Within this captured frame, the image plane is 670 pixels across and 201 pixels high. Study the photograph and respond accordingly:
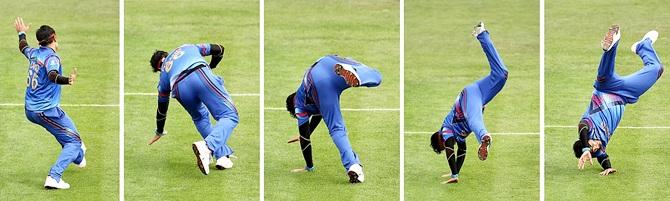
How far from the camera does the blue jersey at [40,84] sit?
1947cm

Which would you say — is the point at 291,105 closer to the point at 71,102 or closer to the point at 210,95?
the point at 210,95

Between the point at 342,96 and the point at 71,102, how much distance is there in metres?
3.10

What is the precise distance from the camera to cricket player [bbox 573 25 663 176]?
1991cm

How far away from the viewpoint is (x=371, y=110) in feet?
71.4

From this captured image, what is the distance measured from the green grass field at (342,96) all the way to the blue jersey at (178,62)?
1418 mm

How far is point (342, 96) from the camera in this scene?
2216cm

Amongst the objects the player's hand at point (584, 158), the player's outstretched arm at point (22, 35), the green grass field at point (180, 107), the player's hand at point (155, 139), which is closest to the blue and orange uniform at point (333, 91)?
the green grass field at point (180, 107)

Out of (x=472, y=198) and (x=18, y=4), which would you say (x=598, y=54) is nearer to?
(x=472, y=198)

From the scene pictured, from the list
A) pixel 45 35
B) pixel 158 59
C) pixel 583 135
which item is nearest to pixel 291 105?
pixel 158 59

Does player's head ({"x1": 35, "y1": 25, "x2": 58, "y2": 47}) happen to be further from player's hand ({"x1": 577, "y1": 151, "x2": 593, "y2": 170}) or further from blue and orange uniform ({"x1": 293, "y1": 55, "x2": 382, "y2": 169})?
player's hand ({"x1": 577, "y1": 151, "x2": 593, "y2": 170})

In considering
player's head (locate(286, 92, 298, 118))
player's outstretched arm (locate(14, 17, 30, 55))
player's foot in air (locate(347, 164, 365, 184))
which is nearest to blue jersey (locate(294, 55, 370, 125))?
player's head (locate(286, 92, 298, 118))

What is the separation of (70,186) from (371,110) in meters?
3.85

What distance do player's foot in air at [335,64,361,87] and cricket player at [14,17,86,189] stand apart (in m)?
2.83

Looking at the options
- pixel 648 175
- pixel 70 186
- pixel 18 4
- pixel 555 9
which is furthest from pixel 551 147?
pixel 18 4
